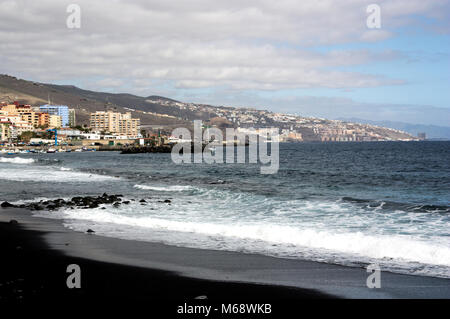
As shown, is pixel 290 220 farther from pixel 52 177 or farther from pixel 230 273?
pixel 52 177

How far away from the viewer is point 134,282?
26.2 ft

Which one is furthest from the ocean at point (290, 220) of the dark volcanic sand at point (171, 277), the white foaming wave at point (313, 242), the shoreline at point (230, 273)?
the dark volcanic sand at point (171, 277)

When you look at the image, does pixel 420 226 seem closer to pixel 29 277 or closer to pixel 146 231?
pixel 146 231

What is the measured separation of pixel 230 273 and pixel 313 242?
394cm

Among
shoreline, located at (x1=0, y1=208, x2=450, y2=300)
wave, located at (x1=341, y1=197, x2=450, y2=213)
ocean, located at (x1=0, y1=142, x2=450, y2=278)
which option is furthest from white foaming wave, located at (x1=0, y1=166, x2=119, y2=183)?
shoreline, located at (x1=0, y1=208, x2=450, y2=300)

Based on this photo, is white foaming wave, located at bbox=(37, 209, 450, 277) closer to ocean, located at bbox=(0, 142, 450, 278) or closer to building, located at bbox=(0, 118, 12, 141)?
ocean, located at bbox=(0, 142, 450, 278)

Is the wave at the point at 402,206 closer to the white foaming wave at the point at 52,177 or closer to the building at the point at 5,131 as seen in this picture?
the white foaming wave at the point at 52,177

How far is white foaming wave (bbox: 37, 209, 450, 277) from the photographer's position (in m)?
10.3

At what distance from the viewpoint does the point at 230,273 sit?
8.73 metres

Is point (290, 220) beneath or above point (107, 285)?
beneath

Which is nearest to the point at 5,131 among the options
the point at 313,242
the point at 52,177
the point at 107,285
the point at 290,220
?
the point at 52,177

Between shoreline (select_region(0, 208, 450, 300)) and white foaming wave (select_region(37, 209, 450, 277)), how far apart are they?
88 centimetres
